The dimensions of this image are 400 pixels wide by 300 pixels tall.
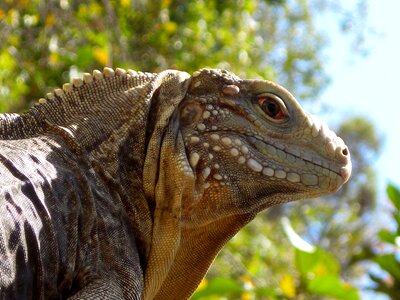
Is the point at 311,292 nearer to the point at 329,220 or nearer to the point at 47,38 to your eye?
the point at 47,38

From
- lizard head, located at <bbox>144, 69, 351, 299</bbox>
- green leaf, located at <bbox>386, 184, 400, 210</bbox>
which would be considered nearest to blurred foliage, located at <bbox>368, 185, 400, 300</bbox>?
green leaf, located at <bbox>386, 184, 400, 210</bbox>

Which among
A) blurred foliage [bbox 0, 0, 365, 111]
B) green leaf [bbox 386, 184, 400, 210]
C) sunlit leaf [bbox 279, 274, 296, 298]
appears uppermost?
blurred foliage [bbox 0, 0, 365, 111]

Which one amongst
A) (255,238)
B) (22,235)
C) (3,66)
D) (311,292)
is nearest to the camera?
(22,235)

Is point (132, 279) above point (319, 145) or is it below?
below

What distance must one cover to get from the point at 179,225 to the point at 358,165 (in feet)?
125

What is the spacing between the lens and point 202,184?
12.5 ft

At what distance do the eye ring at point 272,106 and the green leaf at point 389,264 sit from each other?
255 centimetres

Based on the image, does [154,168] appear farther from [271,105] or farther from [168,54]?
[168,54]

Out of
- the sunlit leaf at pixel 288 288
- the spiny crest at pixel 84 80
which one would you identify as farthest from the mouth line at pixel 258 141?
the sunlit leaf at pixel 288 288

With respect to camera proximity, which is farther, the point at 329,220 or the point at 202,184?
the point at 329,220

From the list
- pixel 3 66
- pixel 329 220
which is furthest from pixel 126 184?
pixel 329 220

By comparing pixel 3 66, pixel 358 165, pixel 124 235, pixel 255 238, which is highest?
pixel 358 165

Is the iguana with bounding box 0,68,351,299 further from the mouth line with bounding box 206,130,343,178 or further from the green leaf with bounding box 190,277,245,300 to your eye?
the green leaf with bounding box 190,277,245,300

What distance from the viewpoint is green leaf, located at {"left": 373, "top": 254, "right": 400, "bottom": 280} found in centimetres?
628
